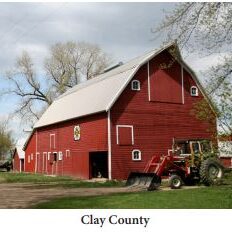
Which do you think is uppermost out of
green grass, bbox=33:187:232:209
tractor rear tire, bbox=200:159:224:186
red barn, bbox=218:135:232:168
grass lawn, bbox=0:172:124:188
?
red barn, bbox=218:135:232:168

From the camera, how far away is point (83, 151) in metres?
31.2

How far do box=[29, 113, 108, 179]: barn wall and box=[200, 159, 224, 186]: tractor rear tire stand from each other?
8.57 m

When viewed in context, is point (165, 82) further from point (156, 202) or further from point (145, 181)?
point (156, 202)

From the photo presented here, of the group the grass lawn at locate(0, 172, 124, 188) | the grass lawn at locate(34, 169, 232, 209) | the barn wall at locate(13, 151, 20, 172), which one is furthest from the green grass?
the barn wall at locate(13, 151, 20, 172)

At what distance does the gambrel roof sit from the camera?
2864cm

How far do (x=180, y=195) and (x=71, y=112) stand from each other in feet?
62.5

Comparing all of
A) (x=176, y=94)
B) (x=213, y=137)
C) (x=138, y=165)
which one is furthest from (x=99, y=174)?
(x=213, y=137)

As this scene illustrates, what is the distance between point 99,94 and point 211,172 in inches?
494

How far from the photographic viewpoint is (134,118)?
94.3ft

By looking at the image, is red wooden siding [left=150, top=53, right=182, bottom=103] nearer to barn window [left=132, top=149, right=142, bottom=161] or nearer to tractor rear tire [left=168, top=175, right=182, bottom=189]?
barn window [left=132, top=149, right=142, bottom=161]

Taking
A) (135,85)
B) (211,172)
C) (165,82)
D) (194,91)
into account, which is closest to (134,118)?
(135,85)

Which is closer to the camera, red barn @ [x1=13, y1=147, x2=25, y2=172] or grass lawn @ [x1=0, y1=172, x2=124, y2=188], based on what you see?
grass lawn @ [x1=0, y1=172, x2=124, y2=188]

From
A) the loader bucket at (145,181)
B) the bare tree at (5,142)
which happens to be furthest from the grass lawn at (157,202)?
the bare tree at (5,142)

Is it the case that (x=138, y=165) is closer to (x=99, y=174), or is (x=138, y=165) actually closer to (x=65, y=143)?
(x=99, y=174)
